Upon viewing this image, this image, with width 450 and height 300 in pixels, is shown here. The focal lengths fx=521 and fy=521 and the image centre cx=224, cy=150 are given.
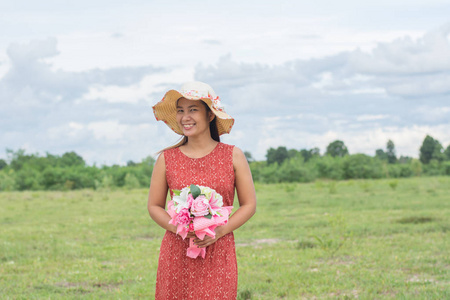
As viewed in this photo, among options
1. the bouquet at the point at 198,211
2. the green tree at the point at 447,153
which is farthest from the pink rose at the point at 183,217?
the green tree at the point at 447,153

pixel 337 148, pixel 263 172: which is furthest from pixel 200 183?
pixel 337 148

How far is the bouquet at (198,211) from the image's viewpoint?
3.37 m

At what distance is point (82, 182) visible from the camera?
5491 centimetres

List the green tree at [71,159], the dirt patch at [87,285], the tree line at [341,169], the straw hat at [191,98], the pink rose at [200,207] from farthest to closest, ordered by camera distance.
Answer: the green tree at [71,159]
the tree line at [341,169]
the dirt patch at [87,285]
the straw hat at [191,98]
the pink rose at [200,207]

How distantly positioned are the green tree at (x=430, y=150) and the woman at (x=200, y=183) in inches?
2610

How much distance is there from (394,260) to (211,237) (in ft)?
21.8

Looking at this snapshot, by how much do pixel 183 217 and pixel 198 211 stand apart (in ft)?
0.36

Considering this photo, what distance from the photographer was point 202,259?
3.67 meters

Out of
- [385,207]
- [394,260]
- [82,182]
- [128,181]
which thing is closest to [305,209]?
[385,207]

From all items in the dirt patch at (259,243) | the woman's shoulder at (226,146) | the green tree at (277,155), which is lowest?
the dirt patch at (259,243)

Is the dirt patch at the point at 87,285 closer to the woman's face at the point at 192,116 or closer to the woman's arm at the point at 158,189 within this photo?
the woman's arm at the point at 158,189

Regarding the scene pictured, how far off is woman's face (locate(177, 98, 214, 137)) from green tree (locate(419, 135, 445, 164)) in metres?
66.4

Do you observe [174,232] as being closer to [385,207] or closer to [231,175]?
[231,175]

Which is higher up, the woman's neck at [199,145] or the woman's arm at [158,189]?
the woman's neck at [199,145]
